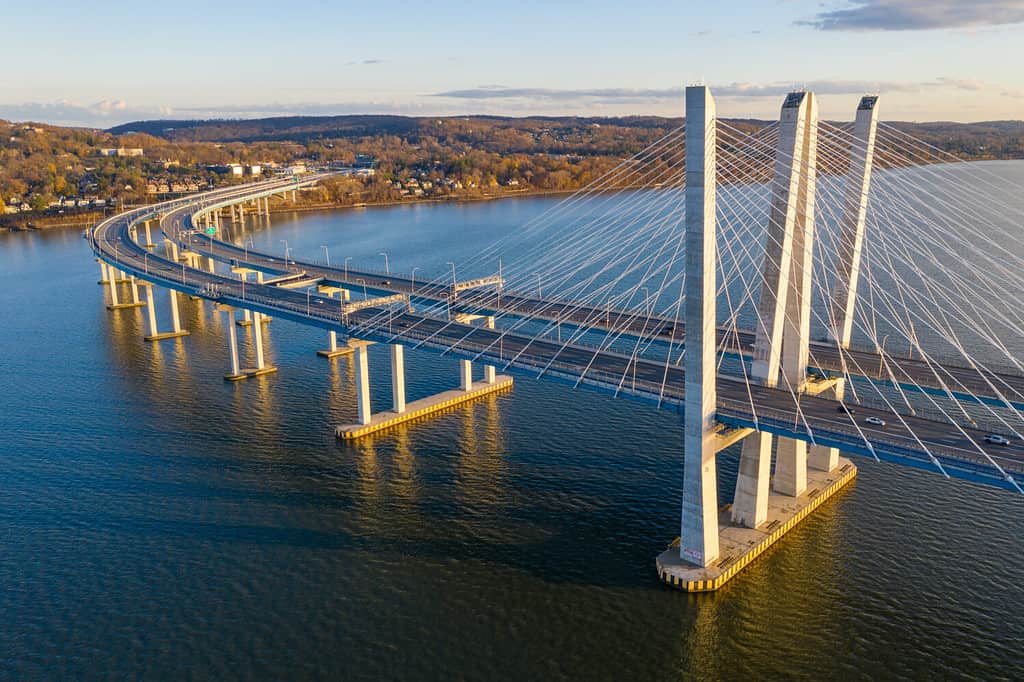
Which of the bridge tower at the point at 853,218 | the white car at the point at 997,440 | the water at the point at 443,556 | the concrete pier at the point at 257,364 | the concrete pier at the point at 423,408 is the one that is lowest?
the water at the point at 443,556

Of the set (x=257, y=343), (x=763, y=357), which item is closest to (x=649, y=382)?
(x=763, y=357)

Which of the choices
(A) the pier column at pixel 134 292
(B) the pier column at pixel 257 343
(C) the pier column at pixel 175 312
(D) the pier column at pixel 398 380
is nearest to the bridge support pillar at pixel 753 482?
(D) the pier column at pixel 398 380

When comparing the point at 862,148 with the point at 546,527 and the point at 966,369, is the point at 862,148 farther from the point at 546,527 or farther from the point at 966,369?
the point at 546,527

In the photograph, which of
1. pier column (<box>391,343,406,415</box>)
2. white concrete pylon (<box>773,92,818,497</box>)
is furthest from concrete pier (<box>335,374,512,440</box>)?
white concrete pylon (<box>773,92,818,497</box>)

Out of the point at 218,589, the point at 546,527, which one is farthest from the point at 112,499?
the point at 546,527

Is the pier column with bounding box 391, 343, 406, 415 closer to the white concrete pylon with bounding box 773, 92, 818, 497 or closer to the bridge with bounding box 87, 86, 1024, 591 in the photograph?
the bridge with bounding box 87, 86, 1024, 591

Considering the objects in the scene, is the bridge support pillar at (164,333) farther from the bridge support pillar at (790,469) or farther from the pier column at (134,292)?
the bridge support pillar at (790,469)
